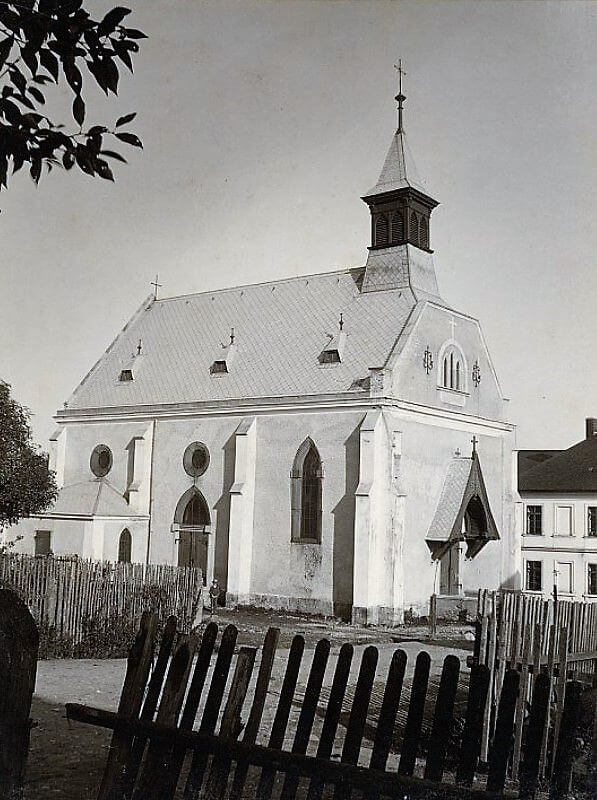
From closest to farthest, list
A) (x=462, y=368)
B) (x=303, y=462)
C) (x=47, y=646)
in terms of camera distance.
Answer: (x=47, y=646)
(x=303, y=462)
(x=462, y=368)

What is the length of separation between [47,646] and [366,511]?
1240 cm

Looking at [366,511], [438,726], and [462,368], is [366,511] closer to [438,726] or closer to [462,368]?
[462,368]

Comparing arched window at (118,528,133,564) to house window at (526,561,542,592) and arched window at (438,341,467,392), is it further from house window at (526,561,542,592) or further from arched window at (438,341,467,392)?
house window at (526,561,542,592)

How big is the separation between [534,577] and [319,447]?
21493 millimetres

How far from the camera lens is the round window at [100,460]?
115 ft

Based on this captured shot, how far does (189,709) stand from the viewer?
550cm

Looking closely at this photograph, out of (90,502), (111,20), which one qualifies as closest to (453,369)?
(90,502)

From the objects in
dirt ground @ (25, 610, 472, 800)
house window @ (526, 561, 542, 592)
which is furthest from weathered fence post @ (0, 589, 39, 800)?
house window @ (526, 561, 542, 592)

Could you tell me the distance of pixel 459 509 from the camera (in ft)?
96.8

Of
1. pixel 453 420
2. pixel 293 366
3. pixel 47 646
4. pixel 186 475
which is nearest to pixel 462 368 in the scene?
pixel 453 420

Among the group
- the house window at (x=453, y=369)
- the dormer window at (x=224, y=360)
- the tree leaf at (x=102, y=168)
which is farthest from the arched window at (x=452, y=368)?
the tree leaf at (x=102, y=168)

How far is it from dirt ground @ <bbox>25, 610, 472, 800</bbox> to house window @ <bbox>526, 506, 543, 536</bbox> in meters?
21.1

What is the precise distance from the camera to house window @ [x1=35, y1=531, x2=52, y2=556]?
32.0 meters

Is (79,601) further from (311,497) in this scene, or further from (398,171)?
(398,171)
